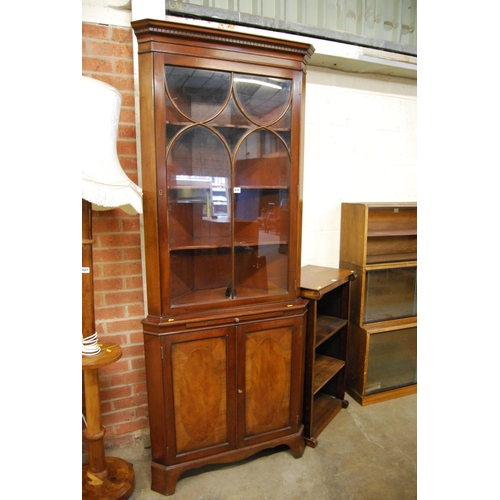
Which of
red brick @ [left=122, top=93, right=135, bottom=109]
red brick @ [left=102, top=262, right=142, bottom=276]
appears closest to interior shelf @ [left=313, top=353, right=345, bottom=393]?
red brick @ [left=102, top=262, right=142, bottom=276]

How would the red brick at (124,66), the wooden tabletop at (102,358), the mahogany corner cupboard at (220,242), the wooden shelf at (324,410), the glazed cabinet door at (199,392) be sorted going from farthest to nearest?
the wooden shelf at (324,410), the red brick at (124,66), the glazed cabinet door at (199,392), the mahogany corner cupboard at (220,242), the wooden tabletop at (102,358)

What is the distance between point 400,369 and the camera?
245 centimetres

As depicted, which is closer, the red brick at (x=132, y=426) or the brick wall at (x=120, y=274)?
the brick wall at (x=120, y=274)

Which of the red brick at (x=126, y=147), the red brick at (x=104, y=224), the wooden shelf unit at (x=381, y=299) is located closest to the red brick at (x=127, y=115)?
the red brick at (x=126, y=147)

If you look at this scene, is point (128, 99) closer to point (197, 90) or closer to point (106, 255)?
point (197, 90)

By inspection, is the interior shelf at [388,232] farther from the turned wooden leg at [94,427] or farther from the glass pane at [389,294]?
the turned wooden leg at [94,427]

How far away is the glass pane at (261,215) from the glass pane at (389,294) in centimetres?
84

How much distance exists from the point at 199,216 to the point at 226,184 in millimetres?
214

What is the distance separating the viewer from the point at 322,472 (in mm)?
1766

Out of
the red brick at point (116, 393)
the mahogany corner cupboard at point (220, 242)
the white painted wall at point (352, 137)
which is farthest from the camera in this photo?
the white painted wall at point (352, 137)

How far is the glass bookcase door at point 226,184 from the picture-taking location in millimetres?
1528
